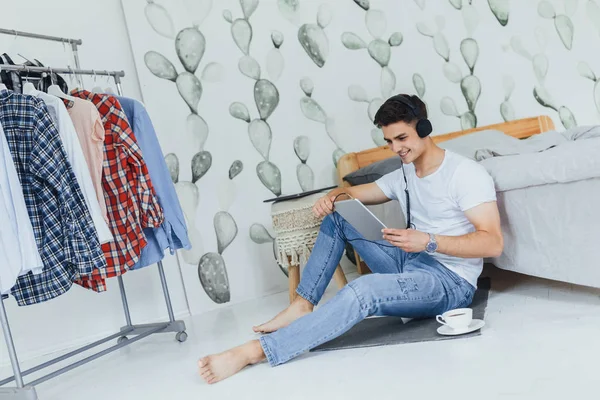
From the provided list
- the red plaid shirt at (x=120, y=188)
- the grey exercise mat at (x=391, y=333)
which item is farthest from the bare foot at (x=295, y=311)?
the red plaid shirt at (x=120, y=188)

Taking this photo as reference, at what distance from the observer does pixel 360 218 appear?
7.17ft

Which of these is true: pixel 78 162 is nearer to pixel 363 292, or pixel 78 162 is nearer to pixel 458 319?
pixel 363 292

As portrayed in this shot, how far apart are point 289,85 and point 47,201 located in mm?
1684

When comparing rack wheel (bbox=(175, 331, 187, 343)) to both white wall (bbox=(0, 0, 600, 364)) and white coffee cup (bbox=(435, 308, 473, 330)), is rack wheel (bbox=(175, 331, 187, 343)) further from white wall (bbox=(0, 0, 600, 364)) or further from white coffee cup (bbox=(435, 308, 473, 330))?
white coffee cup (bbox=(435, 308, 473, 330))

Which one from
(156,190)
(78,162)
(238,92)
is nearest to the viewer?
(78,162)

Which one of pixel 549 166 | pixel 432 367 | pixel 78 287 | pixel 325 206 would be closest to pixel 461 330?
pixel 432 367

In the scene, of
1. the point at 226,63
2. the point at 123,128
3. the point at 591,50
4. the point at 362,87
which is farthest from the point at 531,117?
the point at 123,128

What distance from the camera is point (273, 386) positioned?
1.76 m

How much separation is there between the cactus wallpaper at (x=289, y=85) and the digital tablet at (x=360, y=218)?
1184 mm

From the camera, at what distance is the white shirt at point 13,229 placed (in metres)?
1.93

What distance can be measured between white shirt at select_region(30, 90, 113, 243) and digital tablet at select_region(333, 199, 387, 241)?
811 millimetres

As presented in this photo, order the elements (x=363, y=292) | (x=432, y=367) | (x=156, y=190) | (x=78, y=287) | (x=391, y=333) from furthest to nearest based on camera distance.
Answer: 1. (x=78, y=287)
2. (x=156, y=190)
3. (x=391, y=333)
4. (x=363, y=292)
5. (x=432, y=367)

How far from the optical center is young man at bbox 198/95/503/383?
1.88 metres

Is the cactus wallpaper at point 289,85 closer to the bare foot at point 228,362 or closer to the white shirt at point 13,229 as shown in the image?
the white shirt at point 13,229
